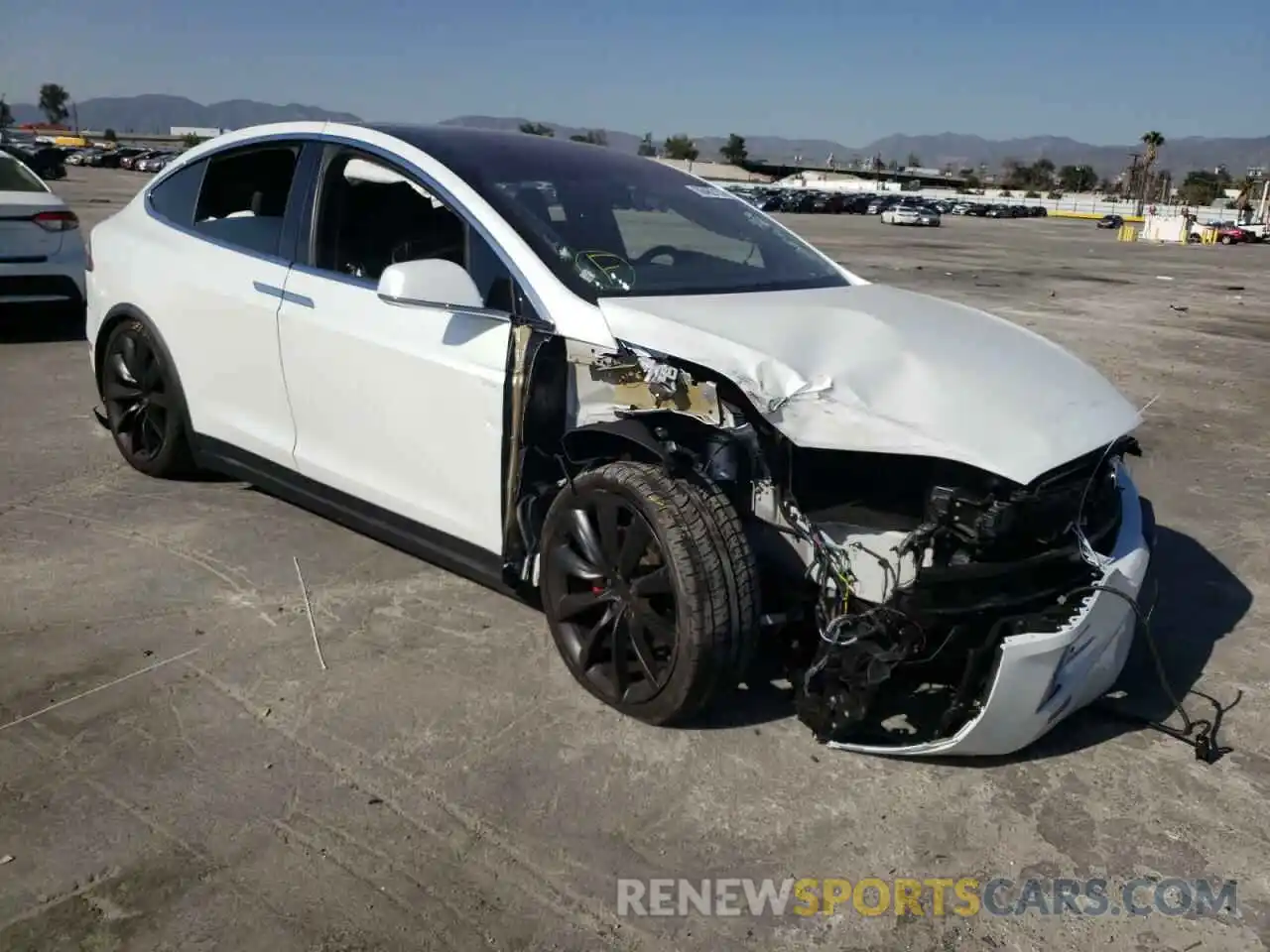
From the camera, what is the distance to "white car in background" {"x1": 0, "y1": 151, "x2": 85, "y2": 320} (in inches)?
328

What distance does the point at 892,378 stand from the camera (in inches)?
116

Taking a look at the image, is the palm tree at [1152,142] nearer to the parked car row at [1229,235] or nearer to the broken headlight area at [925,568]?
the parked car row at [1229,235]

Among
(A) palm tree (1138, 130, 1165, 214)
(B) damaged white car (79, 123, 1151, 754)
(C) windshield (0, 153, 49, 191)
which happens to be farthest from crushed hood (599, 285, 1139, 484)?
(A) palm tree (1138, 130, 1165, 214)

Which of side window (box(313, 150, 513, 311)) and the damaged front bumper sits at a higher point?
side window (box(313, 150, 513, 311))

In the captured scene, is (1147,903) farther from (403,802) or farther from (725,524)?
(403,802)

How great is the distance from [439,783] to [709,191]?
267 cm

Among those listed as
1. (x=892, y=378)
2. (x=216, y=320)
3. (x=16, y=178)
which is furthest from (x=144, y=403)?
(x=16, y=178)

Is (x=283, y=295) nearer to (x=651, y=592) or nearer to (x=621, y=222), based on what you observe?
(x=621, y=222)

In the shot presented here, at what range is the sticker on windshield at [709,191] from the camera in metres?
4.40

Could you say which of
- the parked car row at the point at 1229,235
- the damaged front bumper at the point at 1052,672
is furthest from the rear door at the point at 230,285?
the parked car row at the point at 1229,235

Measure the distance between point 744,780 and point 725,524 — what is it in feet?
2.30

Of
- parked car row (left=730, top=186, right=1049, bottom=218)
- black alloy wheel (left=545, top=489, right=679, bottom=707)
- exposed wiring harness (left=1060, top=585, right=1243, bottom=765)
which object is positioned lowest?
exposed wiring harness (left=1060, top=585, right=1243, bottom=765)

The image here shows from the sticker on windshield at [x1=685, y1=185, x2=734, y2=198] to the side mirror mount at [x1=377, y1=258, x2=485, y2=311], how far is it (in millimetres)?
1399

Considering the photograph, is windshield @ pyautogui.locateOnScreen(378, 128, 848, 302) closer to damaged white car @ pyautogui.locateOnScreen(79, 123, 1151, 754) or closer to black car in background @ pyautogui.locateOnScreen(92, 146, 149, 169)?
damaged white car @ pyautogui.locateOnScreen(79, 123, 1151, 754)
